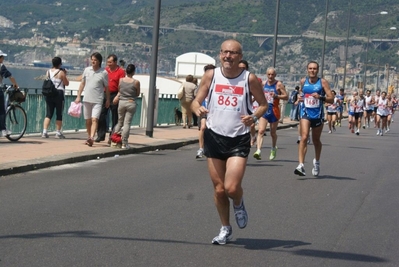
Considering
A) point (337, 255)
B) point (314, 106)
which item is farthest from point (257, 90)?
point (314, 106)

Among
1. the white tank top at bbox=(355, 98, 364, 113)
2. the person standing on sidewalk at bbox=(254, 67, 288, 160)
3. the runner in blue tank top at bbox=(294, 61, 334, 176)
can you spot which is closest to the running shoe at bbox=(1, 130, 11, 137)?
the person standing on sidewalk at bbox=(254, 67, 288, 160)

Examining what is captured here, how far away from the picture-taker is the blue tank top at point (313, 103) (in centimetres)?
1585

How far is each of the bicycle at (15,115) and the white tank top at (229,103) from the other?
33.4 ft

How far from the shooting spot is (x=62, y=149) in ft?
57.8

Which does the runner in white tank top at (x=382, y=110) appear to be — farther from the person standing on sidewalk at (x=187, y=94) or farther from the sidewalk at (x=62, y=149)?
Answer: the sidewalk at (x=62, y=149)

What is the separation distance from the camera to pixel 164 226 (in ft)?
32.7

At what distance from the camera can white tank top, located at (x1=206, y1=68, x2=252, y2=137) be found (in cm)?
896

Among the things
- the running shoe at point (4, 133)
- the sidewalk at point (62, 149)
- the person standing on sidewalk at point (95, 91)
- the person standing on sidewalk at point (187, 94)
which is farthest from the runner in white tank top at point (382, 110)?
the running shoe at point (4, 133)

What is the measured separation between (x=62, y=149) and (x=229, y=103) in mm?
9096

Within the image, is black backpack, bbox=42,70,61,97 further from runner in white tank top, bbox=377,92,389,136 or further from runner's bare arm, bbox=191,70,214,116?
runner in white tank top, bbox=377,92,389,136

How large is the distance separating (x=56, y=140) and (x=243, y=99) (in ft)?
37.5

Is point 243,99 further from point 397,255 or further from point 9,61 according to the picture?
point 9,61

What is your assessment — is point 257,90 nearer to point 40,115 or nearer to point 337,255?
point 337,255

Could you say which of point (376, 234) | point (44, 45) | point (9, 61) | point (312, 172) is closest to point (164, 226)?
point (376, 234)
